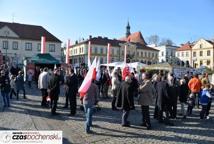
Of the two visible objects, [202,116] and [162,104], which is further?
[202,116]

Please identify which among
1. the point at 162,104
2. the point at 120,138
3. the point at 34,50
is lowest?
the point at 120,138

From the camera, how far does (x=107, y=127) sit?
38.0 feet

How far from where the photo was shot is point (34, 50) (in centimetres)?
7525

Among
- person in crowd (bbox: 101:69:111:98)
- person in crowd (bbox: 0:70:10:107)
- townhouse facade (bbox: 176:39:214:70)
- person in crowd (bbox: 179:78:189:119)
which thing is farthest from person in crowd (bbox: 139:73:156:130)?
townhouse facade (bbox: 176:39:214:70)

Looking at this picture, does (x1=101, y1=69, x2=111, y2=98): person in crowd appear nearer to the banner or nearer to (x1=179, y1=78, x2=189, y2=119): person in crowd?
(x1=179, y1=78, x2=189, y2=119): person in crowd

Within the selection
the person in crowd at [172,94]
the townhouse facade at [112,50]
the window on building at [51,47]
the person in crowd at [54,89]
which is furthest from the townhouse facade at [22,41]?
the person in crowd at [172,94]

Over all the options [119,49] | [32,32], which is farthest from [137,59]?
[32,32]

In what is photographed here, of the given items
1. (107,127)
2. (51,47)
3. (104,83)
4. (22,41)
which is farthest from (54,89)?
(22,41)

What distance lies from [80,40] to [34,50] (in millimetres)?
30179

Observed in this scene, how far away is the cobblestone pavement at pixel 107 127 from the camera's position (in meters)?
10.0

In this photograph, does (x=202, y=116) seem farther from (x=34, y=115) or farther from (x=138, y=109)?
(x=34, y=115)

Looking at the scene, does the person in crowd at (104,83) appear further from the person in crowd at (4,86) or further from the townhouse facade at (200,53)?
the townhouse facade at (200,53)

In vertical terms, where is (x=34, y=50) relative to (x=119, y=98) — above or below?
above

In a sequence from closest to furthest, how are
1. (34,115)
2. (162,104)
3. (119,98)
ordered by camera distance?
(119,98), (162,104), (34,115)
